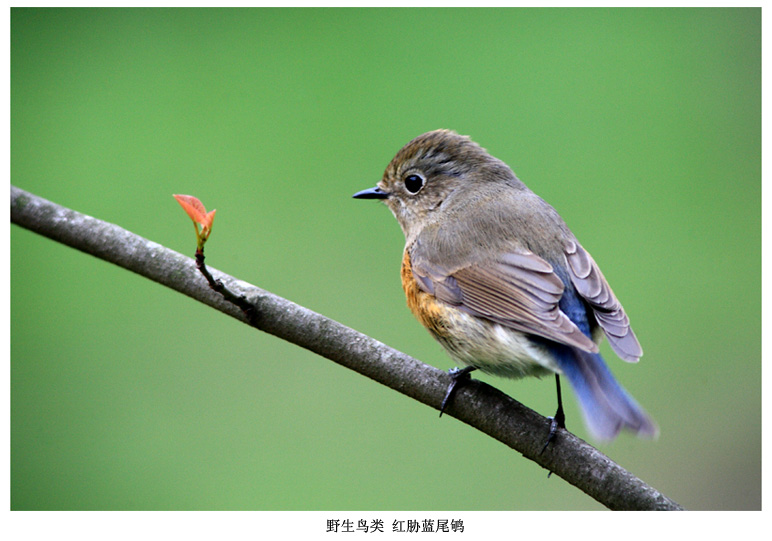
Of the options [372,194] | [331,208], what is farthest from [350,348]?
[331,208]

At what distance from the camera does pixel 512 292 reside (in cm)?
276

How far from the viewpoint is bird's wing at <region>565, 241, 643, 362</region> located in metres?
2.57

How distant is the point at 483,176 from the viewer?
352 centimetres

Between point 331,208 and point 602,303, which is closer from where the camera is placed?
point 602,303

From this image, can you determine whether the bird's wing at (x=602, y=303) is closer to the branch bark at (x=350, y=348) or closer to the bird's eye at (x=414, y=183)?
the branch bark at (x=350, y=348)

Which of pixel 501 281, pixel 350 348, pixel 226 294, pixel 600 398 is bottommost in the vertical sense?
pixel 600 398

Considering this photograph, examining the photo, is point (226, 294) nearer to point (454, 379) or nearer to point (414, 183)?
point (454, 379)

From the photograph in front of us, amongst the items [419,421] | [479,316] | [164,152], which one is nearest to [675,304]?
[419,421]

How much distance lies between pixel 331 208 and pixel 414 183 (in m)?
1.58

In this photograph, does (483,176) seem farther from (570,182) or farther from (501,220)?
(570,182)

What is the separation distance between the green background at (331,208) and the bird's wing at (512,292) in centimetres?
140

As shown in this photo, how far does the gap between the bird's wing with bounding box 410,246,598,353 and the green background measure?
1.40 metres

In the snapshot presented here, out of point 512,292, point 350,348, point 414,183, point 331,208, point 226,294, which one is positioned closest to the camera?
point 226,294

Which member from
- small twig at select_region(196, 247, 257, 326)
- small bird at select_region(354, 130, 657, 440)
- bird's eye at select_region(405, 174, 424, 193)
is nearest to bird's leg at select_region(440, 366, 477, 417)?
small bird at select_region(354, 130, 657, 440)
